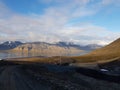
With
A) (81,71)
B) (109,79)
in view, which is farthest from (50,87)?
(81,71)

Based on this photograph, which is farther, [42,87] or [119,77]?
[119,77]

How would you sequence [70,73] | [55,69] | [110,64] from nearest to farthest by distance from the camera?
[70,73]
[55,69]
[110,64]

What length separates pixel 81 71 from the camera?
49.2 m

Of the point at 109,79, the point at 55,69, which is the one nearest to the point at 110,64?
the point at 55,69

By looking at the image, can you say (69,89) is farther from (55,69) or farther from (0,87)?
(55,69)

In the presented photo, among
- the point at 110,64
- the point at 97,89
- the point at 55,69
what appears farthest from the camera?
the point at 110,64

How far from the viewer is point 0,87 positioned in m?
31.1

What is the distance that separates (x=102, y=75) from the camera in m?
45.1

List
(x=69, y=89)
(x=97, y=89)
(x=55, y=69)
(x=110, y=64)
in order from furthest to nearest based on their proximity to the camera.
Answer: (x=110, y=64) < (x=55, y=69) < (x=97, y=89) < (x=69, y=89)

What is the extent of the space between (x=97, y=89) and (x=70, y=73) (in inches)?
622

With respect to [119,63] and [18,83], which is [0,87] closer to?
[18,83]

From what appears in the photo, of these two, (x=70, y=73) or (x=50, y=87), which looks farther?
(x=70, y=73)

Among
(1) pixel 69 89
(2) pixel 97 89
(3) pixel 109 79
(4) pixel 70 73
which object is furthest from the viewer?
(4) pixel 70 73

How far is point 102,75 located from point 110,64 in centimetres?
3494
